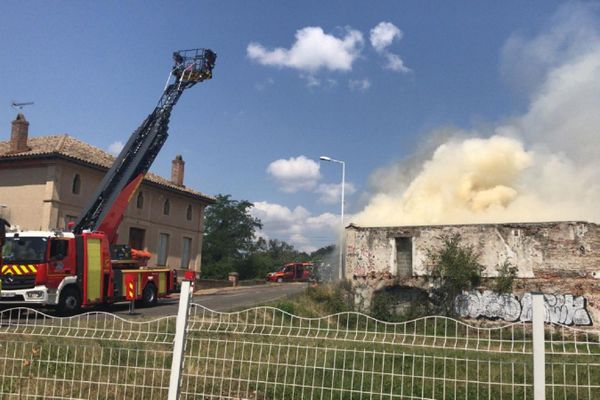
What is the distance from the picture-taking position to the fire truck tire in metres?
16.3

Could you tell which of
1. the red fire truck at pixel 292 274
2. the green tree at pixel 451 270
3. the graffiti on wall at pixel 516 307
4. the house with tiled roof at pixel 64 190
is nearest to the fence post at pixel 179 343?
the graffiti on wall at pixel 516 307

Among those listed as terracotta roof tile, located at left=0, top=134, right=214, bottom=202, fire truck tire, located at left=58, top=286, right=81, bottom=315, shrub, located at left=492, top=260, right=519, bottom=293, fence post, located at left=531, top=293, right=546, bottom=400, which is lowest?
fire truck tire, located at left=58, top=286, right=81, bottom=315

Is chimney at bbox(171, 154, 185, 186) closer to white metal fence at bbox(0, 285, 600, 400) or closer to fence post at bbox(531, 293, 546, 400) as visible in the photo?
white metal fence at bbox(0, 285, 600, 400)

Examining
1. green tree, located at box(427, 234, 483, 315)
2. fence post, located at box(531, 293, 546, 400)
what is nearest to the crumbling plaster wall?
green tree, located at box(427, 234, 483, 315)

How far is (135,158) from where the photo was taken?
2070 cm

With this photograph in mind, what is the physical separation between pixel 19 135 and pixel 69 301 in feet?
50.9

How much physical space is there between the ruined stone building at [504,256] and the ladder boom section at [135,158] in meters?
8.68

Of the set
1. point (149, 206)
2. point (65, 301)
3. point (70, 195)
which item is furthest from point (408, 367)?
point (149, 206)

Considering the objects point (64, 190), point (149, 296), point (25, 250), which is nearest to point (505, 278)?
point (149, 296)

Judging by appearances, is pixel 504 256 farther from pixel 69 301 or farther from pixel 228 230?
pixel 228 230

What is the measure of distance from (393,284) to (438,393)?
14557 millimetres

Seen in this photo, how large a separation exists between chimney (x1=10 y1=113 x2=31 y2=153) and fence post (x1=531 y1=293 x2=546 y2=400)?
28920 millimetres

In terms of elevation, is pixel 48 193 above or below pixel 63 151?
below

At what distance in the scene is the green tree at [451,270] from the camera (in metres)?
19.4
